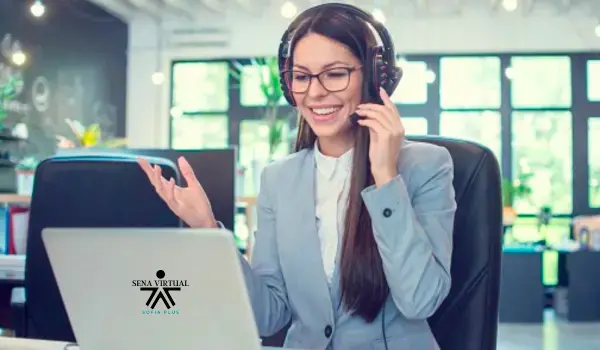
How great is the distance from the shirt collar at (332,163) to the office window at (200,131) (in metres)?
6.79

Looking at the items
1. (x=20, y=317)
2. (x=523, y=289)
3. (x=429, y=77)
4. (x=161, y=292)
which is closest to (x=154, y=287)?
(x=161, y=292)

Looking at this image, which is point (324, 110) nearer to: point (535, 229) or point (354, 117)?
point (354, 117)

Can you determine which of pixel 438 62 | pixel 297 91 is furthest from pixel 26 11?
pixel 297 91

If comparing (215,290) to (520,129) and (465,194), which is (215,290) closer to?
(465,194)

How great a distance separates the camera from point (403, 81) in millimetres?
7328

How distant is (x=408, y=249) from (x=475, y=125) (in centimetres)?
671

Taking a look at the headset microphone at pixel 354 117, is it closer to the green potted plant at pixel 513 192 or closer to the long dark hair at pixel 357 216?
the long dark hair at pixel 357 216

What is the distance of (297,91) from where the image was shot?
119cm

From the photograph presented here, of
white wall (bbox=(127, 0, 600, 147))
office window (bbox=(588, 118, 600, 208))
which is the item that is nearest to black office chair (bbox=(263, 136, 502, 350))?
white wall (bbox=(127, 0, 600, 147))

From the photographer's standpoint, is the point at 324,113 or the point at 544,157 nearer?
the point at 324,113

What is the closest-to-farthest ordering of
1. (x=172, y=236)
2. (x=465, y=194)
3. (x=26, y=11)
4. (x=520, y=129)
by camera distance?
(x=172, y=236) < (x=465, y=194) < (x=26, y=11) < (x=520, y=129)

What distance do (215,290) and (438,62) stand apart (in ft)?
23.6

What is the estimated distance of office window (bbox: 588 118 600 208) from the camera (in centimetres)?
722

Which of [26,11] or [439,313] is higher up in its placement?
[26,11]
